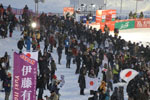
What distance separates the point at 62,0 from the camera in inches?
4535

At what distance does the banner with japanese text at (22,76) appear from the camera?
1021 cm

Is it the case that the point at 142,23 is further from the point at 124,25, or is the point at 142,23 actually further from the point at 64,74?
the point at 64,74

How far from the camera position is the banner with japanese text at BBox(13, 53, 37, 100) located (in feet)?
33.5

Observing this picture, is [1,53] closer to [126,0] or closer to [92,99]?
[92,99]

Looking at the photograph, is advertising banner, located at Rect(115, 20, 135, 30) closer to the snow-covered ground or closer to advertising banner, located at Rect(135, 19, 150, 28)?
advertising banner, located at Rect(135, 19, 150, 28)

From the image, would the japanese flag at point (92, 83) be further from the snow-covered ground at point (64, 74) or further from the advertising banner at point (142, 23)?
the advertising banner at point (142, 23)

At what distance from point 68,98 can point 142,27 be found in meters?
30.1

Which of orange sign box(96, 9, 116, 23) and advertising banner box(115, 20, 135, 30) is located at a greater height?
orange sign box(96, 9, 116, 23)

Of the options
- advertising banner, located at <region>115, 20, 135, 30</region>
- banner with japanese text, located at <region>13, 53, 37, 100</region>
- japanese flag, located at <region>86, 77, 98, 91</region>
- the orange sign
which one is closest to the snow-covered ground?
japanese flag, located at <region>86, 77, 98, 91</region>

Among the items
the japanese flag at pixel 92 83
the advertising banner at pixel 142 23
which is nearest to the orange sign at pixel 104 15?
the advertising banner at pixel 142 23

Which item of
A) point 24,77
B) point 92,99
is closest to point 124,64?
point 92,99

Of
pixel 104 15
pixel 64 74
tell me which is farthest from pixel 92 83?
pixel 104 15

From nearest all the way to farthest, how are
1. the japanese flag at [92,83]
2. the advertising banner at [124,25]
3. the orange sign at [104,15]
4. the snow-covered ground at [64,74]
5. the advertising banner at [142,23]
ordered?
the japanese flag at [92,83], the snow-covered ground at [64,74], the orange sign at [104,15], the advertising banner at [124,25], the advertising banner at [142,23]

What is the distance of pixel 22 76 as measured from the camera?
1023 centimetres
